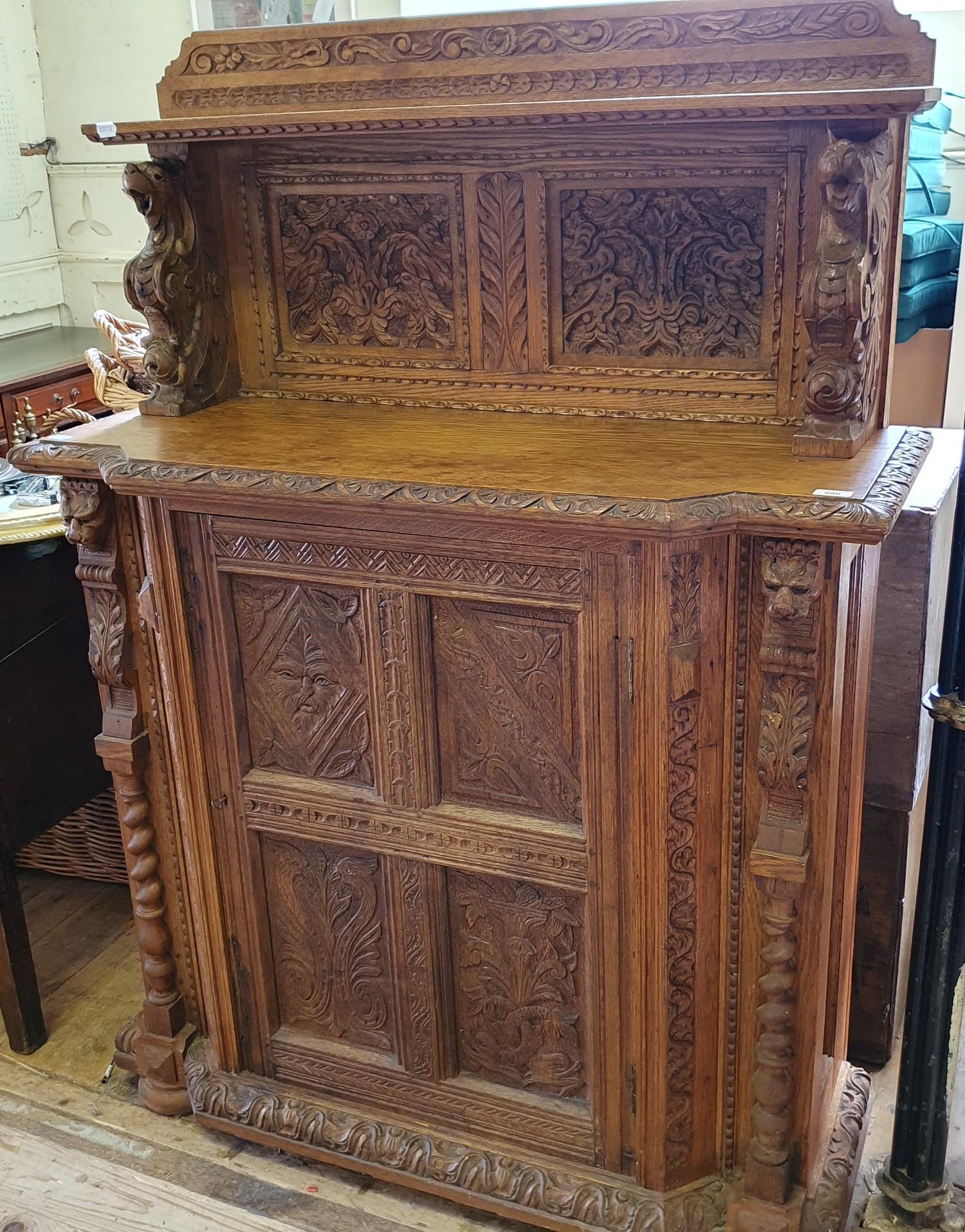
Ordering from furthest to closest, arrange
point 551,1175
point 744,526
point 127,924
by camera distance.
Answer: point 127,924 → point 551,1175 → point 744,526

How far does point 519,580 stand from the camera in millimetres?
1565

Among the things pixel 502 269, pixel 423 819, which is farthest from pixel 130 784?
pixel 502 269

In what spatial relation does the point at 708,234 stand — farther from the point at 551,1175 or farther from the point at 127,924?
the point at 127,924

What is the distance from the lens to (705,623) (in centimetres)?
152

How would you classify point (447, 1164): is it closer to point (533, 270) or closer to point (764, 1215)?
point (764, 1215)

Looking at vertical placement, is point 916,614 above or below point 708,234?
below

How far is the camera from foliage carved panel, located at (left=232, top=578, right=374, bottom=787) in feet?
5.69

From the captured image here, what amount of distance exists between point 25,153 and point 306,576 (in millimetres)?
3985

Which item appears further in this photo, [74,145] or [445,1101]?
[74,145]

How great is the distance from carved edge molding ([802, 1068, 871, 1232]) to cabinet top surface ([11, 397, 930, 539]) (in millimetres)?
1000

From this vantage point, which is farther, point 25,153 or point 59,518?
point 25,153

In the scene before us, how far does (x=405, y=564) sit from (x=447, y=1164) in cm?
93

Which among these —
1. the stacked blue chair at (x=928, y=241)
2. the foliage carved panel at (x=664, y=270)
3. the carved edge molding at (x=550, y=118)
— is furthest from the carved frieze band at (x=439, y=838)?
the stacked blue chair at (x=928, y=241)

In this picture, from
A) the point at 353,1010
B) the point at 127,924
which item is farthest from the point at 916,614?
the point at 127,924
